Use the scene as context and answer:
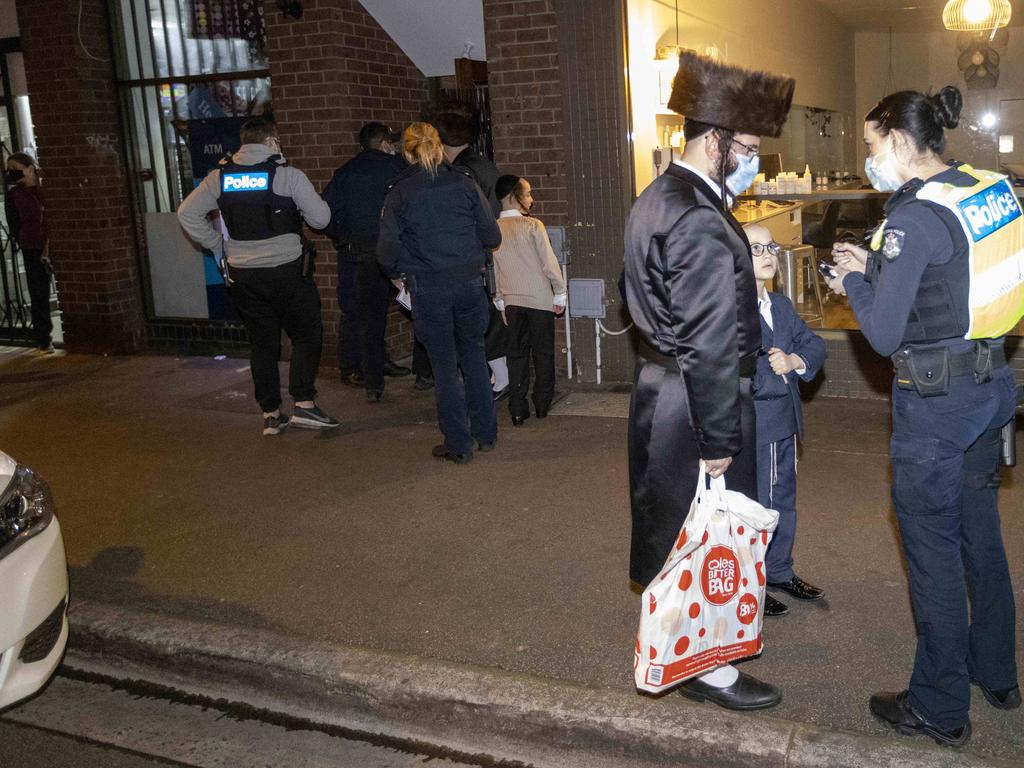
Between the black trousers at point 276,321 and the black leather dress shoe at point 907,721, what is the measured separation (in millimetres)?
4857

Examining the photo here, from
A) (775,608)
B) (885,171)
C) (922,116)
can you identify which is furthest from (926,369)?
(775,608)

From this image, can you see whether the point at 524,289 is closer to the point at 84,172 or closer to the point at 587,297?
the point at 587,297

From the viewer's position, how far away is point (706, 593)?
3.53 m

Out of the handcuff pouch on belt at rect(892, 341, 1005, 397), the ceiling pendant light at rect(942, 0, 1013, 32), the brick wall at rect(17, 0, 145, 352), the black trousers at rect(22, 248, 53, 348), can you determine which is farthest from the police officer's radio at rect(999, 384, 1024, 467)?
the black trousers at rect(22, 248, 53, 348)

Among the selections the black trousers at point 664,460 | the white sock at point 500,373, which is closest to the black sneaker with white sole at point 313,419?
the white sock at point 500,373

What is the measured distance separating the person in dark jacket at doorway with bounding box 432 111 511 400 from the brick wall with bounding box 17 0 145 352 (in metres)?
4.27

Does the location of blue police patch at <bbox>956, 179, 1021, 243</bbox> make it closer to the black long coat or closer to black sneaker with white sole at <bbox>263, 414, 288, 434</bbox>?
the black long coat

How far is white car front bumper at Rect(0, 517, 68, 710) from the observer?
387 centimetres

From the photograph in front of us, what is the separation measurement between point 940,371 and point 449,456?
401 cm

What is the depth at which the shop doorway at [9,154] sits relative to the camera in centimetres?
1112

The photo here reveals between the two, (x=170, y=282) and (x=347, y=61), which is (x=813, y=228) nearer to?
(x=347, y=61)

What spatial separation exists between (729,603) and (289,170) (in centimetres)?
476

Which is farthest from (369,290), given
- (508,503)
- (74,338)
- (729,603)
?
(729,603)

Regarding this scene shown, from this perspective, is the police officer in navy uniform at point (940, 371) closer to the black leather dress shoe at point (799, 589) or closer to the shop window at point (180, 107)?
the black leather dress shoe at point (799, 589)
